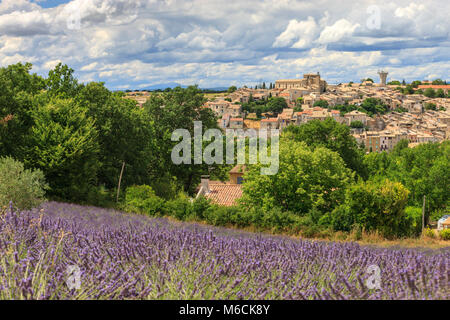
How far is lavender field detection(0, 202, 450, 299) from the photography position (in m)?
→ 2.86

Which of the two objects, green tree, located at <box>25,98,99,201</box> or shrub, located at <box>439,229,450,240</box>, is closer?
shrub, located at <box>439,229,450,240</box>

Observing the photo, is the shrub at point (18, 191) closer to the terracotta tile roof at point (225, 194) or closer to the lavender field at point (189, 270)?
the lavender field at point (189, 270)

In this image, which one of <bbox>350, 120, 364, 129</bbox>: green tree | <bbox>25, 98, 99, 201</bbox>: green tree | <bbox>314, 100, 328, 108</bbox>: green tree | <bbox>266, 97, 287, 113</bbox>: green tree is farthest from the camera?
<bbox>314, 100, 328, 108</bbox>: green tree

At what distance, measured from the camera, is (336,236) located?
49.9 ft

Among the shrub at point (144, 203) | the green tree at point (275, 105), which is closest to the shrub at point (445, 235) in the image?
the shrub at point (144, 203)

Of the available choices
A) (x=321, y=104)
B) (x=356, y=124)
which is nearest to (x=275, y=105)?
(x=321, y=104)

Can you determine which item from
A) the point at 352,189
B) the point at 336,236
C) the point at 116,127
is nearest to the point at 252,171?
the point at 352,189

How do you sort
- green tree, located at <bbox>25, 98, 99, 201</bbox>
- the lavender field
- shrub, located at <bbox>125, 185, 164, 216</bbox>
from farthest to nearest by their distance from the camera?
green tree, located at <bbox>25, 98, 99, 201</bbox>, shrub, located at <bbox>125, 185, 164, 216</bbox>, the lavender field

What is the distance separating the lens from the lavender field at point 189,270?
286cm

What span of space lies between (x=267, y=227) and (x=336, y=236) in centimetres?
254

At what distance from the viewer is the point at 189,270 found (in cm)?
326

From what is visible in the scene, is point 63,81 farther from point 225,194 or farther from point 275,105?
point 275,105

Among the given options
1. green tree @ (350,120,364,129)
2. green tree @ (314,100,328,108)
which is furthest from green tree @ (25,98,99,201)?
green tree @ (314,100,328,108)

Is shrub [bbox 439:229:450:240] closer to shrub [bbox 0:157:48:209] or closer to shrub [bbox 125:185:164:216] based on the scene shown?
shrub [bbox 125:185:164:216]
